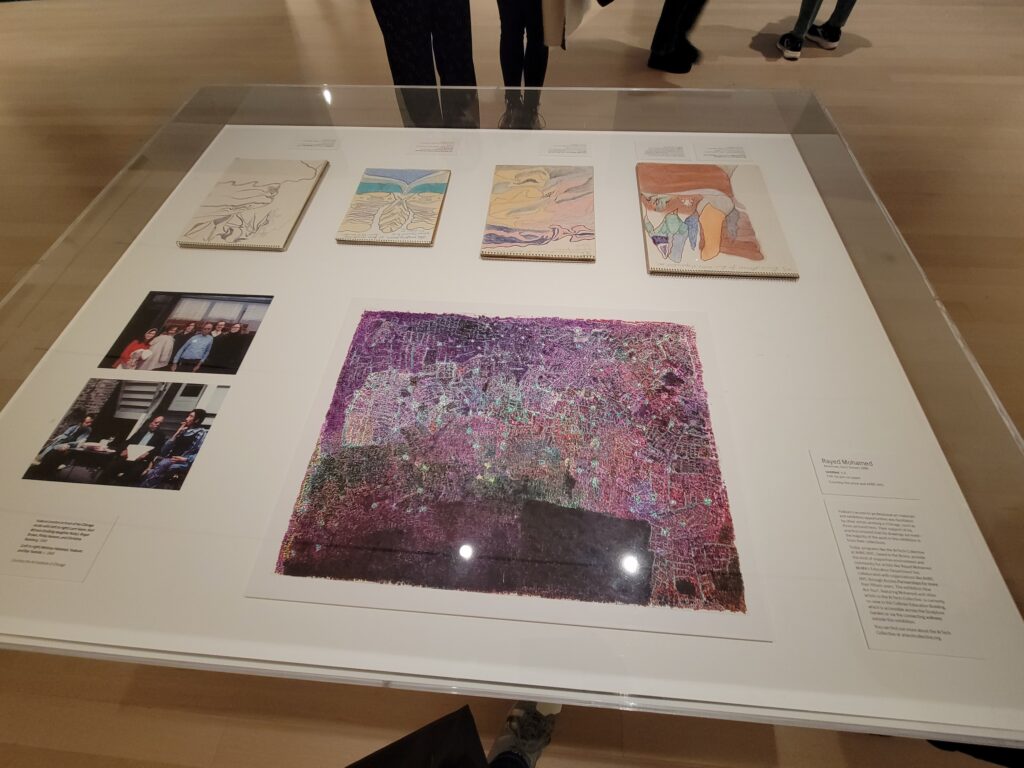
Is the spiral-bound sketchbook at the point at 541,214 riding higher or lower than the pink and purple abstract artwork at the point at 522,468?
higher

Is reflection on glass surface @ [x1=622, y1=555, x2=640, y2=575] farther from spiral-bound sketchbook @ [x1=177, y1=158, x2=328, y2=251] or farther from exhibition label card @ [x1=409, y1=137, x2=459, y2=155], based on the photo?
exhibition label card @ [x1=409, y1=137, x2=459, y2=155]

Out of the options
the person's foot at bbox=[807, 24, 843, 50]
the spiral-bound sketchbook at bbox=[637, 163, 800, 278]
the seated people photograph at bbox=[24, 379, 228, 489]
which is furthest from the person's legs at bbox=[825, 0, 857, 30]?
the seated people photograph at bbox=[24, 379, 228, 489]

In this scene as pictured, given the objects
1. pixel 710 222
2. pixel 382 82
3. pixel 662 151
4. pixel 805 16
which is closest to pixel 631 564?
pixel 710 222

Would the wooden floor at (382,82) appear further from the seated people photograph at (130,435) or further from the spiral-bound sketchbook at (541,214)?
the spiral-bound sketchbook at (541,214)

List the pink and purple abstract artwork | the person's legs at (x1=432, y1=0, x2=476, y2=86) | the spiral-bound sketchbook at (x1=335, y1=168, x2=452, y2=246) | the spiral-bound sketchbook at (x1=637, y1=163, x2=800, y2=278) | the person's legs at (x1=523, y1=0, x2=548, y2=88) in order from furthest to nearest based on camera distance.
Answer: the person's legs at (x1=523, y1=0, x2=548, y2=88), the person's legs at (x1=432, y1=0, x2=476, y2=86), the spiral-bound sketchbook at (x1=335, y1=168, x2=452, y2=246), the spiral-bound sketchbook at (x1=637, y1=163, x2=800, y2=278), the pink and purple abstract artwork

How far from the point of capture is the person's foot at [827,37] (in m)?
2.94

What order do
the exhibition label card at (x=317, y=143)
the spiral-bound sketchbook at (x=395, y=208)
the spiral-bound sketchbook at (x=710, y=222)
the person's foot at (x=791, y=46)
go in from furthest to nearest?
the person's foot at (x=791, y=46) → the exhibition label card at (x=317, y=143) → the spiral-bound sketchbook at (x=395, y=208) → the spiral-bound sketchbook at (x=710, y=222)

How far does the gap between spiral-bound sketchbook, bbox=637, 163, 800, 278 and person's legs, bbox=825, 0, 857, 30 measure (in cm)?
211

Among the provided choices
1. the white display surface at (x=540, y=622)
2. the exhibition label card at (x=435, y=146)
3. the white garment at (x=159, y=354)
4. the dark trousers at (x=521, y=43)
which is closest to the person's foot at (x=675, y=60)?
the dark trousers at (x=521, y=43)

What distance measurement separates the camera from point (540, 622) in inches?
35.4

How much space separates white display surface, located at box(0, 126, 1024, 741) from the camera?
0.85m

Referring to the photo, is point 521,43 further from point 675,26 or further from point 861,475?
point 861,475

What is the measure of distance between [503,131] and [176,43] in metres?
2.73

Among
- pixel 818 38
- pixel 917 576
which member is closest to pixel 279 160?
pixel 917 576
